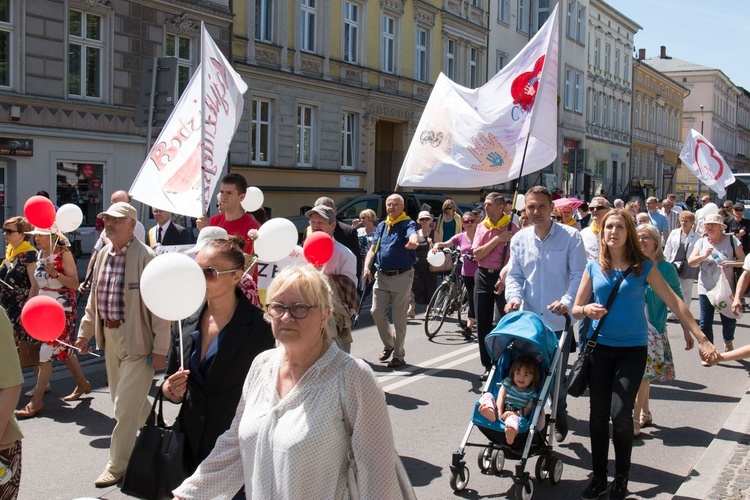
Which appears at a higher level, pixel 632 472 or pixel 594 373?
pixel 594 373

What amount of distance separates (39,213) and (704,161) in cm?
1473

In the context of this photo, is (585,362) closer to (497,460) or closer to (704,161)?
(497,460)

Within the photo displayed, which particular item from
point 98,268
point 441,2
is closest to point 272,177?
point 441,2

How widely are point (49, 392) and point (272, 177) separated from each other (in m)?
17.4

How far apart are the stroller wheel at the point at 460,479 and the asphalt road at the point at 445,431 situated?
0.06 m

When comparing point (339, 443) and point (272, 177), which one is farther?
point (272, 177)

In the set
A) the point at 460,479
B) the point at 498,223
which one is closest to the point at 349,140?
the point at 498,223

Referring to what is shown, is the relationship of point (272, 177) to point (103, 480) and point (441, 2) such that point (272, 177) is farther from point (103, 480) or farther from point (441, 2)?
point (103, 480)

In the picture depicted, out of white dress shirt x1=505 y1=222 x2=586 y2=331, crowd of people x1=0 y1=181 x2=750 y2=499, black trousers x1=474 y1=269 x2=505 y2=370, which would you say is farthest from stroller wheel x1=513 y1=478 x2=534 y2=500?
black trousers x1=474 y1=269 x2=505 y2=370

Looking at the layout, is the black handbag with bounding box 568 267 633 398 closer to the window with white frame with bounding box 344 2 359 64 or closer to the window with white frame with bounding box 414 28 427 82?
A: the window with white frame with bounding box 344 2 359 64

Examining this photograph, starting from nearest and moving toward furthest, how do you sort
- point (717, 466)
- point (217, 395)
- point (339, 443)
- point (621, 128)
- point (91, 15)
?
point (339, 443), point (217, 395), point (717, 466), point (91, 15), point (621, 128)

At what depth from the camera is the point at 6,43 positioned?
17.3 m

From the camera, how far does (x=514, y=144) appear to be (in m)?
7.92

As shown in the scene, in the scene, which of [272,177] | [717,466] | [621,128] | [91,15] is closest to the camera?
[717,466]
